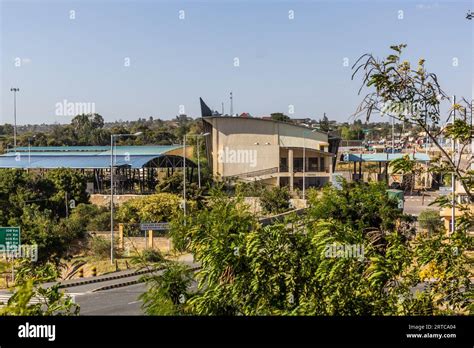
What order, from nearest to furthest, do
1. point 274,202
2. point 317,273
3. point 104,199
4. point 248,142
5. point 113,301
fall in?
point 317,273 < point 113,301 < point 274,202 < point 104,199 < point 248,142

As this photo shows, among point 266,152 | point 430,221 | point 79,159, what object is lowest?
point 430,221

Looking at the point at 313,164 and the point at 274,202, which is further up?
the point at 313,164

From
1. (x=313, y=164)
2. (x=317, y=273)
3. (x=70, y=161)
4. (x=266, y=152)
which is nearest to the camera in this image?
(x=317, y=273)

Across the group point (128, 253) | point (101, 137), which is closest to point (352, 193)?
point (128, 253)

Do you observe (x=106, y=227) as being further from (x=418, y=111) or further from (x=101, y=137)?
(x=101, y=137)

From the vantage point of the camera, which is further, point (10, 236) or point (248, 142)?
point (248, 142)

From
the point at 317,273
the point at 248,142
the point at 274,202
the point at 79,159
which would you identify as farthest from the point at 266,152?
the point at 317,273

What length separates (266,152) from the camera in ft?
119

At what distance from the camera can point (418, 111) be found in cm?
414

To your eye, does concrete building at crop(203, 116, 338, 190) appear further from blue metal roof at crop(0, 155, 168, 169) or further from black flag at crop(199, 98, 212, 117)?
blue metal roof at crop(0, 155, 168, 169)

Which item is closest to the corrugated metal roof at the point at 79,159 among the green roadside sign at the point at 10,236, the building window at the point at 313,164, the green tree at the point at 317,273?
the building window at the point at 313,164

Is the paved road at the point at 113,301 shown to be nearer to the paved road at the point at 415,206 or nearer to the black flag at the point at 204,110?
the paved road at the point at 415,206

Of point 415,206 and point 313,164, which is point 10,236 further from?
point 313,164
